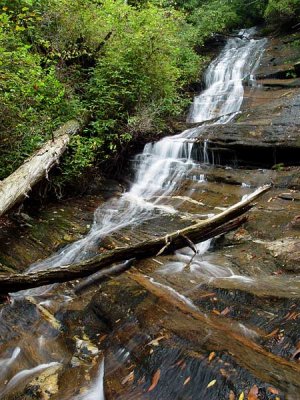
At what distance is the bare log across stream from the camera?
189 inches

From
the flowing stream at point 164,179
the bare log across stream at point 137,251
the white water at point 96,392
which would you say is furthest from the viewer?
the bare log across stream at point 137,251

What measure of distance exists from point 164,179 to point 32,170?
4.04 meters

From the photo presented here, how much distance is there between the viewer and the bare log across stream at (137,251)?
479 cm

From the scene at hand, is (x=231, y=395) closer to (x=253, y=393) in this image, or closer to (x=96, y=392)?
(x=253, y=393)

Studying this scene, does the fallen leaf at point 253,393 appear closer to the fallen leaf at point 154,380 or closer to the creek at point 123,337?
the creek at point 123,337

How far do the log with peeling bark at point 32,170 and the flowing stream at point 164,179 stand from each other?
1.27 meters

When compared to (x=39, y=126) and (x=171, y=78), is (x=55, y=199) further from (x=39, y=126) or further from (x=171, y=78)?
(x=171, y=78)

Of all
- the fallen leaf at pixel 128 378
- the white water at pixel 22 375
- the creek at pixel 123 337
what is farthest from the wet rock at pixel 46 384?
the fallen leaf at pixel 128 378

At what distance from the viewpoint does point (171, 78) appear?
11.8 m

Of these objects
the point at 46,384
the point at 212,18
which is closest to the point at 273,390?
the point at 46,384

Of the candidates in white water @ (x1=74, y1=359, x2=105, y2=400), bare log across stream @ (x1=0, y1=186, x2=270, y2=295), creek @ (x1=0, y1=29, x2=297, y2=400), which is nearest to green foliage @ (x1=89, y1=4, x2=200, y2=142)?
creek @ (x1=0, y1=29, x2=297, y2=400)

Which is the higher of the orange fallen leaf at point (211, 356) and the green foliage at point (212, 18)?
the green foliage at point (212, 18)

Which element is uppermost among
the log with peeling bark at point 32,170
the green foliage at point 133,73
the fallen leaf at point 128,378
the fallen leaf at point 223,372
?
the green foliage at point 133,73

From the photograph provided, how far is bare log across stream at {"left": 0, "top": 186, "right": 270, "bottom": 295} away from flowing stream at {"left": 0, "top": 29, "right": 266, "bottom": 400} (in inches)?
11.0
